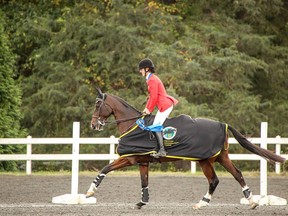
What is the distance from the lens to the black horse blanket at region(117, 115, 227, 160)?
13.0 meters

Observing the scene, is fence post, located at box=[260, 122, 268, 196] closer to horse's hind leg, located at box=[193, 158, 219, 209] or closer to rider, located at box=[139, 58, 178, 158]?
horse's hind leg, located at box=[193, 158, 219, 209]

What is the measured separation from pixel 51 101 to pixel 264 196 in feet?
51.3

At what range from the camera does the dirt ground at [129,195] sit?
12633 millimetres

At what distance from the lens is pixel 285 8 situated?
32.2m

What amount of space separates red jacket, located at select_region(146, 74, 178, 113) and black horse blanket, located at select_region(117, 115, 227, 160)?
0.25 metres

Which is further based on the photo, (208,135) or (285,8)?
(285,8)

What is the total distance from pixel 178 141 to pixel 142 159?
2.34 ft

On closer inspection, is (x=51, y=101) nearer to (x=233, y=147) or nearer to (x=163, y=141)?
(x=233, y=147)

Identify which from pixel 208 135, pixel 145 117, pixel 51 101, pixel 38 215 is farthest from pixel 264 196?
pixel 51 101

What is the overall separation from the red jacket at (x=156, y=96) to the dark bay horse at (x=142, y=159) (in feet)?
1.43

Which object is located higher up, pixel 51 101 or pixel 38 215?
pixel 51 101

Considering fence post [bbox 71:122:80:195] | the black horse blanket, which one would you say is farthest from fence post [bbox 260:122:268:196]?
fence post [bbox 71:122:80:195]

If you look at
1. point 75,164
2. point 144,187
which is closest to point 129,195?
point 75,164

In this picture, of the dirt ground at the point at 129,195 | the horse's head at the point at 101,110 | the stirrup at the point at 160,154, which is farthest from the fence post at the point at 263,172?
the horse's head at the point at 101,110
